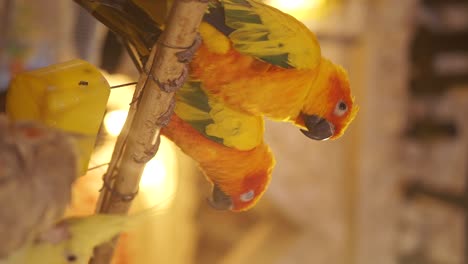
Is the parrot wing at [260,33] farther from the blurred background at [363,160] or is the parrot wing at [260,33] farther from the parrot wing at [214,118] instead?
the blurred background at [363,160]

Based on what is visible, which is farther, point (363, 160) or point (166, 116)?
point (363, 160)

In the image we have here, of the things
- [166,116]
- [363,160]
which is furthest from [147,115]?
[363,160]

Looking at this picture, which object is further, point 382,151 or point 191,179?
point 382,151

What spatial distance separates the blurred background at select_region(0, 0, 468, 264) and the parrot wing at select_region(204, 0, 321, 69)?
222mm

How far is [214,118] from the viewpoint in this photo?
28 cm

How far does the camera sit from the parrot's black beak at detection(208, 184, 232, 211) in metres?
0.31

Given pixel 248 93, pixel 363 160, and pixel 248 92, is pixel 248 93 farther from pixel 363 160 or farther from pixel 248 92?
pixel 363 160

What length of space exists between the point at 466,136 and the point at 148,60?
55.1 inches

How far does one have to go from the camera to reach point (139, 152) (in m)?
0.28

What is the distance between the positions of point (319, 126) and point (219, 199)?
0.24 ft

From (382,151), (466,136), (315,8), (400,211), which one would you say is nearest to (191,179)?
(315,8)

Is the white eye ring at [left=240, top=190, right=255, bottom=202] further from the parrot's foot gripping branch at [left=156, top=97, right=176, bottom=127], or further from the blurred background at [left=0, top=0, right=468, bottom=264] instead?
the blurred background at [left=0, top=0, right=468, bottom=264]

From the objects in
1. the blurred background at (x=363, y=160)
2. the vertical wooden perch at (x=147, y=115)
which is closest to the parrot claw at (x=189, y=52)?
the vertical wooden perch at (x=147, y=115)

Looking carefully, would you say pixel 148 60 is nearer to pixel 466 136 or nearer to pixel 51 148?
pixel 51 148
